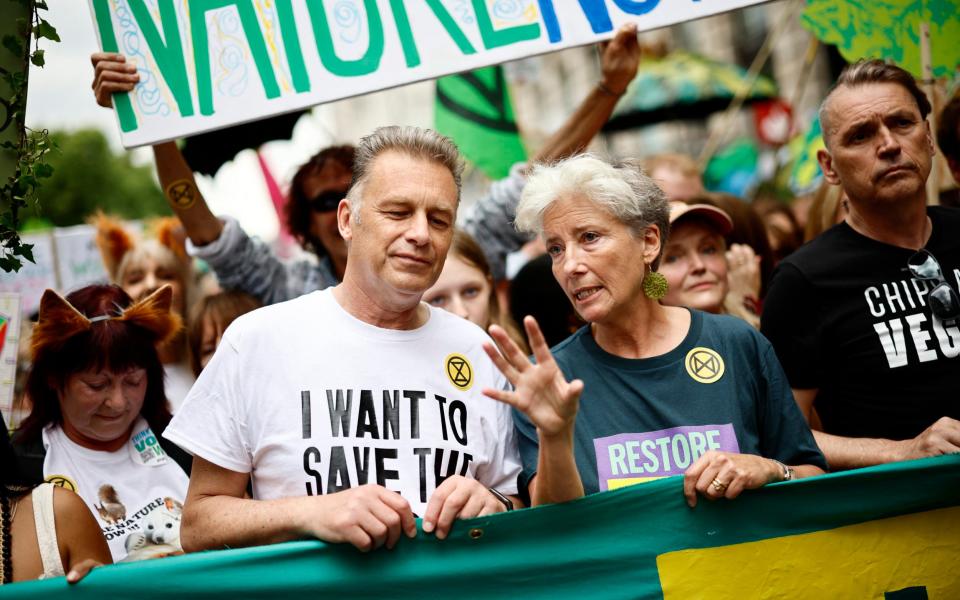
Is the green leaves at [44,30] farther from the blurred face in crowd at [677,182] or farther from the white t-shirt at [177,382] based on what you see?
the blurred face in crowd at [677,182]

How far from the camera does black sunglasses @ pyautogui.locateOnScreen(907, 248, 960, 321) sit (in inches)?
113

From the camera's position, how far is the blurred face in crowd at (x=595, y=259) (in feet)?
8.68

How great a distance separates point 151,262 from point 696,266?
2.86 m

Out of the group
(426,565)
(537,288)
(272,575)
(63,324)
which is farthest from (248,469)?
(537,288)

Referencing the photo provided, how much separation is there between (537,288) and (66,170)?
45331 mm

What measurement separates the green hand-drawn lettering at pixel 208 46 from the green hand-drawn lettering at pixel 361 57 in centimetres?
18

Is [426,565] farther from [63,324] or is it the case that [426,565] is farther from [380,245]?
[63,324]

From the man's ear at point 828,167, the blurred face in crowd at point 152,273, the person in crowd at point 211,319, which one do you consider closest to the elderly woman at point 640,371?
the man's ear at point 828,167

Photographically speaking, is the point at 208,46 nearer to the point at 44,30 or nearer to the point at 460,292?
the point at 44,30

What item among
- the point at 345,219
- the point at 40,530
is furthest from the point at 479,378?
the point at 40,530

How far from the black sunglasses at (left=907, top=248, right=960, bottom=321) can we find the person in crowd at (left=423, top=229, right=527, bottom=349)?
1.52 m

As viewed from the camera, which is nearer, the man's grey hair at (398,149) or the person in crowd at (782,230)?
the man's grey hair at (398,149)

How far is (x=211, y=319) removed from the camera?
4.14m

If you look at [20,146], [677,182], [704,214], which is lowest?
[704,214]
